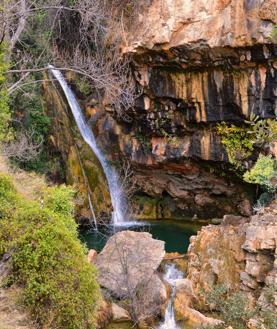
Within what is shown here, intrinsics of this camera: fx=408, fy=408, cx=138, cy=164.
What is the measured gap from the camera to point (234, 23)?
13.7m

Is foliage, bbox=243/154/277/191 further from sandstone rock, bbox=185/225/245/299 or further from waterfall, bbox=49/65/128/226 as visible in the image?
waterfall, bbox=49/65/128/226

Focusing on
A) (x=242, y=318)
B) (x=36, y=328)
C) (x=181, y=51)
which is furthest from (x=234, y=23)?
(x=36, y=328)

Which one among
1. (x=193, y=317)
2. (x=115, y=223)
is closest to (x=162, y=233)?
(x=115, y=223)

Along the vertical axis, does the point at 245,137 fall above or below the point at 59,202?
above

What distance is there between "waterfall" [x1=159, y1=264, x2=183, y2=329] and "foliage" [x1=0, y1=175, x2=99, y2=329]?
158 inches

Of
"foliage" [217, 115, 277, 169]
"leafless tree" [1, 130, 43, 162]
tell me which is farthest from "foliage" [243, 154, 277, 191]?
"leafless tree" [1, 130, 43, 162]

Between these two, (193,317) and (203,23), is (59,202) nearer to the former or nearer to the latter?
(193,317)

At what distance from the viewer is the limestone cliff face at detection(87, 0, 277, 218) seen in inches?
545

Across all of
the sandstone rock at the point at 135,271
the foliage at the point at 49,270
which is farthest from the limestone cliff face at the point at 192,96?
the foliage at the point at 49,270

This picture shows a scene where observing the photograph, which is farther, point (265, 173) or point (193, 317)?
point (265, 173)

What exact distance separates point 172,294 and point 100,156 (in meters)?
9.03

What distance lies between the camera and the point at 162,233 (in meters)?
17.7

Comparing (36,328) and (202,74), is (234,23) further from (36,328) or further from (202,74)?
(36,328)

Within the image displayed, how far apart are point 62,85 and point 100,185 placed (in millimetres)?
4931
